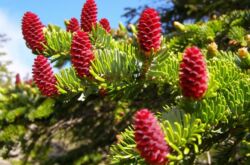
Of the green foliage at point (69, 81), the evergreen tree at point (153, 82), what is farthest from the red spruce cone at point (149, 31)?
the green foliage at point (69, 81)

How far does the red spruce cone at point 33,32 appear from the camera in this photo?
2.04m

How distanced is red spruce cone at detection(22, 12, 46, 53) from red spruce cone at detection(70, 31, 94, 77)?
1.17 feet

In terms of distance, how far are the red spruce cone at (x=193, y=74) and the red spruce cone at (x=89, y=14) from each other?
0.82 metres

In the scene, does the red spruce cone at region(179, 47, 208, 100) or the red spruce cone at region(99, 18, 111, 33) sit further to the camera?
the red spruce cone at region(99, 18, 111, 33)

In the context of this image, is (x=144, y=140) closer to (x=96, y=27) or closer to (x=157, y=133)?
(x=157, y=133)

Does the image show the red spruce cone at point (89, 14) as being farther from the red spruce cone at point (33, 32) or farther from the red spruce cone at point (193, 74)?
the red spruce cone at point (193, 74)

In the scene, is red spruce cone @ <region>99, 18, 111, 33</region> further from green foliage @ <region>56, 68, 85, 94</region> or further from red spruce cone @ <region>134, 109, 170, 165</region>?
red spruce cone @ <region>134, 109, 170, 165</region>

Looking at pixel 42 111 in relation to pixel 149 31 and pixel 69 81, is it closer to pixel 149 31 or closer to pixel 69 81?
pixel 69 81

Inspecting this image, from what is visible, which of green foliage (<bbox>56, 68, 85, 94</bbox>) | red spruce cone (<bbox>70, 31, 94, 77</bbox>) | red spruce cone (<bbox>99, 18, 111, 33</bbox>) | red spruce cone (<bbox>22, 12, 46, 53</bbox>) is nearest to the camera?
red spruce cone (<bbox>70, 31, 94, 77</bbox>)

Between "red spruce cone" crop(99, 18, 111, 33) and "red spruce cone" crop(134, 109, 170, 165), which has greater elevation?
"red spruce cone" crop(99, 18, 111, 33)

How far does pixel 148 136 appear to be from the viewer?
3.88 feet

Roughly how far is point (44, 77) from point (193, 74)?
74 cm

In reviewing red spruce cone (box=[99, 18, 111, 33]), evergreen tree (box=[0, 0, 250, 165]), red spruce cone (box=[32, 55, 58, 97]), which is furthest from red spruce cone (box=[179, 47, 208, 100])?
red spruce cone (box=[99, 18, 111, 33])

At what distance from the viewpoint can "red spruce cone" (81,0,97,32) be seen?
2.12 m
